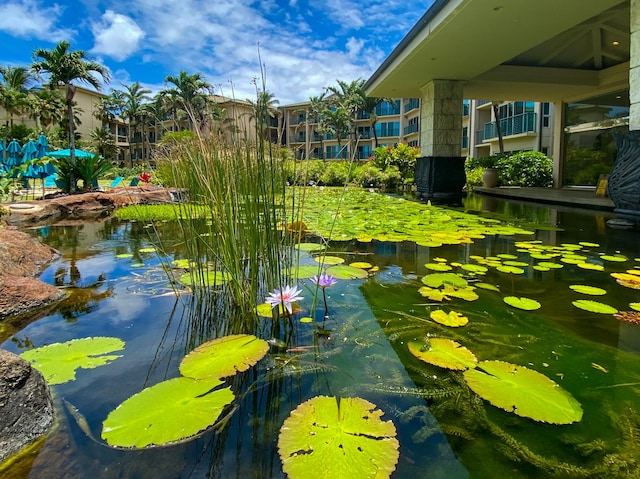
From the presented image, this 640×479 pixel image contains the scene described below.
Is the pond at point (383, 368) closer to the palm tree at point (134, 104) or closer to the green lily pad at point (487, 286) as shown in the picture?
the green lily pad at point (487, 286)

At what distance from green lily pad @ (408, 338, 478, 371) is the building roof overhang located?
423 centimetres

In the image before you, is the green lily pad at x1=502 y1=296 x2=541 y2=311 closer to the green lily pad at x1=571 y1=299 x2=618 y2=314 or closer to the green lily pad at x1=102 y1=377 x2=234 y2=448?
the green lily pad at x1=571 y1=299 x2=618 y2=314

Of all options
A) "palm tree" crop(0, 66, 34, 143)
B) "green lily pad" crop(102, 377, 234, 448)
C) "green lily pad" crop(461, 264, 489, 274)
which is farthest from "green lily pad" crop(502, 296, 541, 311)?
"palm tree" crop(0, 66, 34, 143)

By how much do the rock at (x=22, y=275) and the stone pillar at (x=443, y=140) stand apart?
674cm

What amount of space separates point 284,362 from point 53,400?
618 millimetres

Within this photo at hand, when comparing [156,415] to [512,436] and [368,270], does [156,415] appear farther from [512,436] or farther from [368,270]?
[368,270]

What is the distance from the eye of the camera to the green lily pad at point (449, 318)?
1445mm

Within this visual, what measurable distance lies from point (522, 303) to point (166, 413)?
1485mm

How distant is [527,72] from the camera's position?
771cm

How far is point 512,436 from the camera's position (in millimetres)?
865

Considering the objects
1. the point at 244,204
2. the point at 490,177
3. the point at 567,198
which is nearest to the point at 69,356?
the point at 244,204

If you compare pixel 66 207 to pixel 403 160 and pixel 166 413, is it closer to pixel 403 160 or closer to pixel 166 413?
pixel 166 413

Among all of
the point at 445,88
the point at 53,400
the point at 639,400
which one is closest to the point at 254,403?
the point at 53,400

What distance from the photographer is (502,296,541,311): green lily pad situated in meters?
1.64
